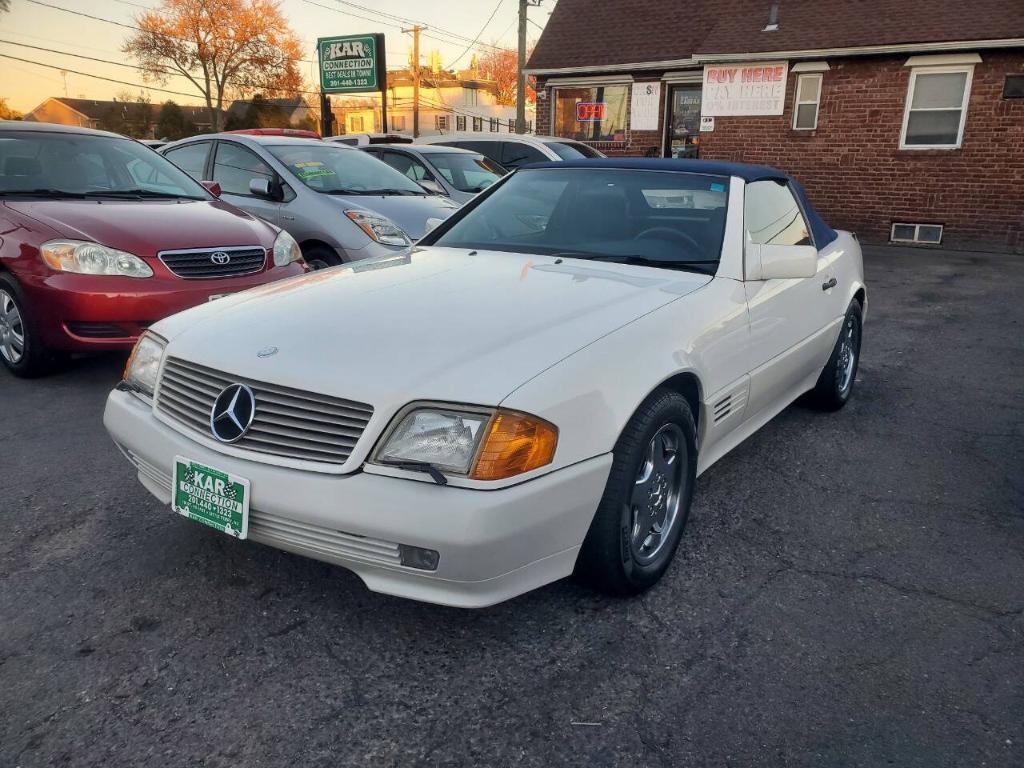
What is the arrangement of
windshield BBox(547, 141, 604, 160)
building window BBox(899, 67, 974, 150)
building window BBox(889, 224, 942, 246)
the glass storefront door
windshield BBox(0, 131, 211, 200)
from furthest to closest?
1. the glass storefront door
2. building window BBox(889, 224, 942, 246)
3. building window BBox(899, 67, 974, 150)
4. windshield BBox(547, 141, 604, 160)
5. windshield BBox(0, 131, 211, 200)

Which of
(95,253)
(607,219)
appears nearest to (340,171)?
(95,253)

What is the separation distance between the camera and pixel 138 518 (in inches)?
122

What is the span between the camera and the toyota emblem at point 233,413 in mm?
2256

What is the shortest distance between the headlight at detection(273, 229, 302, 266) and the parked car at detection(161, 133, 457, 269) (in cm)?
96

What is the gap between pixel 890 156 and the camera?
44.0 ft

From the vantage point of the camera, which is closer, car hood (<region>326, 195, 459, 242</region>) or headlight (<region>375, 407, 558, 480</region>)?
headlight (<region>375, 407, 558, 480</region>)

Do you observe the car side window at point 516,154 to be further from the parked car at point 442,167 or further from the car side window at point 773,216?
the car side window at point 773,216

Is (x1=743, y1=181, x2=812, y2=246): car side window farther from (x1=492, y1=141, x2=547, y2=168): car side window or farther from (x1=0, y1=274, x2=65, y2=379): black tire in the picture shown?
(x1=492, y1=141, x2=547, y2=168): car side window

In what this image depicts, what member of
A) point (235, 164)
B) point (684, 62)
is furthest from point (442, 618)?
point (684, 62)

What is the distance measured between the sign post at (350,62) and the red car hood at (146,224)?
730 inches

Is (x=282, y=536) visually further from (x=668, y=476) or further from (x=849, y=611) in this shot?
(x=849, y=611)

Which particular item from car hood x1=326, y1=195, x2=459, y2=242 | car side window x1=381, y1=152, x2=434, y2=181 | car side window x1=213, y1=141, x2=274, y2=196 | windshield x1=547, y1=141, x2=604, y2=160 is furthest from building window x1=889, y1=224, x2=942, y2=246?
car side window x1=213, y1=141, x2=274, y2=196

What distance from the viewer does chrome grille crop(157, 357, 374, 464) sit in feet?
7.00

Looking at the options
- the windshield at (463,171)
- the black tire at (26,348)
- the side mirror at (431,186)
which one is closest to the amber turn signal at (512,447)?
the black tire at (26,348)
